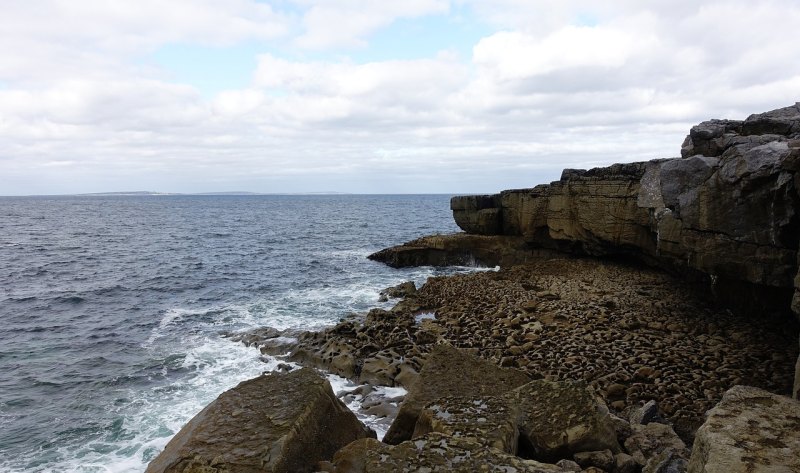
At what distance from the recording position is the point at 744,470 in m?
5.20

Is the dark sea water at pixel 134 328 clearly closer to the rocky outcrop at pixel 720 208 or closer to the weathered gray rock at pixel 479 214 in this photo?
the weathered gray rock at pixel 479 214

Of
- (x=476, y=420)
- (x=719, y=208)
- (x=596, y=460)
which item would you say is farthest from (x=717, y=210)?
(x=476, y=420)

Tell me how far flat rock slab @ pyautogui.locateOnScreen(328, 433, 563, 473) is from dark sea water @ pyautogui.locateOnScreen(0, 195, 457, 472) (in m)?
7.53

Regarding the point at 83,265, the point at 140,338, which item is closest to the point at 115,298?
the point at 140,338

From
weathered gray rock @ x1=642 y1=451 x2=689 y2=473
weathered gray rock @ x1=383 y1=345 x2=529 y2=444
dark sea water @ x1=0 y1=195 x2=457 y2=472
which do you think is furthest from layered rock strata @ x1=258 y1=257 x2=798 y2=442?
weathered gray rock @ x1=642 y1=451 x2=689 y2=473

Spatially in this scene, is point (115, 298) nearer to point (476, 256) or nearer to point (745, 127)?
point (476, 256)

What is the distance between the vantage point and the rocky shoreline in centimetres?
675

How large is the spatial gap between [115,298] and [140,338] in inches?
351

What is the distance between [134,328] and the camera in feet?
70.3

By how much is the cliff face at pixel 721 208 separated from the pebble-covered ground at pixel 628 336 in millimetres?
1456

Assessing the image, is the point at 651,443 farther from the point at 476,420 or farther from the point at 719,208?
the point at 719,208

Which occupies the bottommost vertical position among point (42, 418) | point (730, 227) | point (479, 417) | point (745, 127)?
point (42, 418)

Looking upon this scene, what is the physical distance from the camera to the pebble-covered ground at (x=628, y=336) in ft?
39.2

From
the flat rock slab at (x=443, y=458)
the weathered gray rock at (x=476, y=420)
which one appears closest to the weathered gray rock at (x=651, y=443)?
the weathered gray rock at (x=476, y=420)
